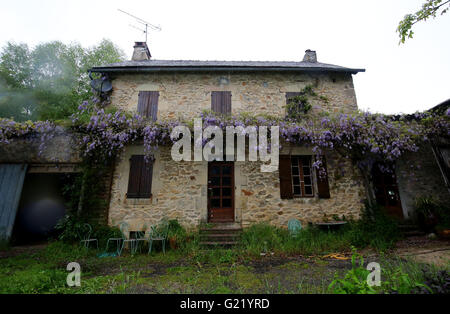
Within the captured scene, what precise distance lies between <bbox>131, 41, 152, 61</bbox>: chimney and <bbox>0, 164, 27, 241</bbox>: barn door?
17.3 feet

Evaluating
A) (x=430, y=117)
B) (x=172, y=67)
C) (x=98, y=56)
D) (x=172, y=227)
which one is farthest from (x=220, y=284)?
(x=98, y=56)

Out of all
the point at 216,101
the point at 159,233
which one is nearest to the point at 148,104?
the point at 216,101

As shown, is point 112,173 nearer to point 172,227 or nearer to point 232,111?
point 172,227

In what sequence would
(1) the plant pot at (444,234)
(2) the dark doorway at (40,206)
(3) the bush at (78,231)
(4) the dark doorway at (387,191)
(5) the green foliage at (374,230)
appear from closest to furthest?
(5) the green foliage at (374,230)
(1) the plant pot at (444,234)
(3) the bush at (78,231)
(4) the dark doorway at (387,191)
(2) the dark doorway at (40,206)

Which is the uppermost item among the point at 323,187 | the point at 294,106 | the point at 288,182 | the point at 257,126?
the point at 294,106

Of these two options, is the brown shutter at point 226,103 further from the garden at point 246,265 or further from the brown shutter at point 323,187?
the garden at point 246,265

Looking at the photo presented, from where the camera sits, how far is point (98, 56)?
1281 cm

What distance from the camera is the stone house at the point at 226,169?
5.28 metres

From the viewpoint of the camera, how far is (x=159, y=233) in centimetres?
491

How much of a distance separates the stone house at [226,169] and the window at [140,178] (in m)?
0.03

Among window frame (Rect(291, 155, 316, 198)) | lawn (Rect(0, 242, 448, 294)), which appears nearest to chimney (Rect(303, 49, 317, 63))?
window frame (Rect(291, 155, 316, 198))

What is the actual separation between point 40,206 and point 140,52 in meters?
6.69

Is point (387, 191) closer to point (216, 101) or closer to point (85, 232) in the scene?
point (216, 101)

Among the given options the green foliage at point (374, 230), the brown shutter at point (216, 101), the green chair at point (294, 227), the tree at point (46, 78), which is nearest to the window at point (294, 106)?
the brown shutter at point (216, 101)
